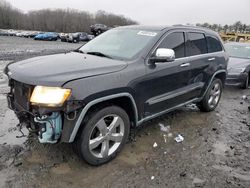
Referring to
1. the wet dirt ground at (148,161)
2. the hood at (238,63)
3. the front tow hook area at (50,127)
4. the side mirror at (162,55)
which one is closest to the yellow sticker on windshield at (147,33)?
the side mirror at (162,55)

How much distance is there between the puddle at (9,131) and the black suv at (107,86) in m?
0.77

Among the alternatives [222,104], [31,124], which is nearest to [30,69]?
[31,124]

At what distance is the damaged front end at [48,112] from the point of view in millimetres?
2574

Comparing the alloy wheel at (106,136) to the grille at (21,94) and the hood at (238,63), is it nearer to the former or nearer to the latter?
the grille at (21,94)

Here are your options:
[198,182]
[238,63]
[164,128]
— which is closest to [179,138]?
[164,128]

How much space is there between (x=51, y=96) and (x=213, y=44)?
13.1 ft

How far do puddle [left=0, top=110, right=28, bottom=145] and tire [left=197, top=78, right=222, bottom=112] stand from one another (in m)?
3.67

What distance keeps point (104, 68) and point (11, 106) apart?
→ 141 cm

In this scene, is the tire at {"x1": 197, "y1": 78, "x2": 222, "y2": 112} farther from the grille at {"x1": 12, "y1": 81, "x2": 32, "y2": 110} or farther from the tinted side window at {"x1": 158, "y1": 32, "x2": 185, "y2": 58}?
the grille at {"x1": 12, "y1": 81, "x2": 32, "y2": 110}

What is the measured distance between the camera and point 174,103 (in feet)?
13.8

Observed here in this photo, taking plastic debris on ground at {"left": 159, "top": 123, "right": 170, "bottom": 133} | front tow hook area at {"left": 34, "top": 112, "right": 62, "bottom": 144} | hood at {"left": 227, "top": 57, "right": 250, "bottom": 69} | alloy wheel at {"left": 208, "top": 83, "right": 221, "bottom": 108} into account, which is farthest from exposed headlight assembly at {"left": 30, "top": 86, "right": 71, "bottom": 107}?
hood at {"left": 227, "top": 57, "right": 250, "bottom": 69}

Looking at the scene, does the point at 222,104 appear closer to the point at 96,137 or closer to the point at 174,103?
the point at 174,103

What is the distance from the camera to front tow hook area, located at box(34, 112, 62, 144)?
2.66m

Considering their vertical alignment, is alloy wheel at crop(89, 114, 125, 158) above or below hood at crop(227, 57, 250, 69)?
below
